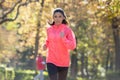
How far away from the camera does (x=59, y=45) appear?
6871mm

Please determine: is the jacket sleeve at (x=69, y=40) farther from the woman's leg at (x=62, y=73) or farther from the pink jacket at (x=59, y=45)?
the woman's leg at (x=62, y=73)

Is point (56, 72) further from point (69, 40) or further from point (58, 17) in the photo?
point (58, 17)

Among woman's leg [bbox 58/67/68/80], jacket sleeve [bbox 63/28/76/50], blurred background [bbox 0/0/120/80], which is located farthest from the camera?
blurred background [bbox 0/0/120/80]

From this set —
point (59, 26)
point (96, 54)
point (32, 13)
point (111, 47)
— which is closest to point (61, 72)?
point (59, 26)

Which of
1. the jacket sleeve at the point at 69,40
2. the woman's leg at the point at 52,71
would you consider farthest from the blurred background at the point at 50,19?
the woman's leg at the point at 52,71

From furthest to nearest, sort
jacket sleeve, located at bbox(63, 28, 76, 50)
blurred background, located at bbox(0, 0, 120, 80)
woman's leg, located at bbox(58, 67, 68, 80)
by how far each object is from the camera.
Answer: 1. blurred background, located at bbox(0, 0, 120, 80)
2. woman's leg, located at bbox(58, 67, 68, 80)
3. jacket sleeve, located at bbox(63, 28, 76, 50)

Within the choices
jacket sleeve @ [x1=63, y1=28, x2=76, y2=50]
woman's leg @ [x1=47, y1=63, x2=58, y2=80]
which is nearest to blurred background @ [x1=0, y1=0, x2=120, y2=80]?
jacket sleeve @ [x1=63, y1=28, x2=76, y2=50]

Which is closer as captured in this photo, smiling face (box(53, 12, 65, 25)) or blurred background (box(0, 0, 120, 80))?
smiling face (box(53, 12, 65, 25))

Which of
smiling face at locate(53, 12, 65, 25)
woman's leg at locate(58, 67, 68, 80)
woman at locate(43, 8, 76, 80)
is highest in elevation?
smiling face at locate(53, 12, 65, 25)

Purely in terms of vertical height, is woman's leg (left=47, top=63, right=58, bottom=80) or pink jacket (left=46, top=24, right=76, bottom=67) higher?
pink jacket (left=46, top=24, right=76, bottom=67)

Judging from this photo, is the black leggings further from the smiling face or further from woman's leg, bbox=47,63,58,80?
the smiling face

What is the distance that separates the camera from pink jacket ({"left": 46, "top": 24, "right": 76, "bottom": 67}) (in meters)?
6.86

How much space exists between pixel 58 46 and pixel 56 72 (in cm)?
45

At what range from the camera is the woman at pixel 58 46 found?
6.86 meters
